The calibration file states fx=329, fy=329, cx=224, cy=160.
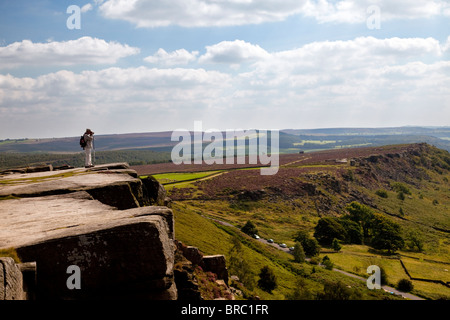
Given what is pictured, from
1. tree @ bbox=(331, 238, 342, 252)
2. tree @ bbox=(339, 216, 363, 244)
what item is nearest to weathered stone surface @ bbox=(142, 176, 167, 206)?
tree @ bbox=(331, 238, 342, 252)

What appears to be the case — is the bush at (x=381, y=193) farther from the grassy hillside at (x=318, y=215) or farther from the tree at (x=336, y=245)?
the tree at (x=336, y=245)

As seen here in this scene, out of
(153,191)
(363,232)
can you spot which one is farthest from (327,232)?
(153,191)

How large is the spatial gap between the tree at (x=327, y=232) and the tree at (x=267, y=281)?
1871 inches

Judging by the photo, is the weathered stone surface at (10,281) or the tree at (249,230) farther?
the tree at (249,230)

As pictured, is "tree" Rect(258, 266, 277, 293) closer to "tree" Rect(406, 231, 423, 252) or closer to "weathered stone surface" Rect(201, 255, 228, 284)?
"weathered stone surface" Rect(201, 255, 228, 284)

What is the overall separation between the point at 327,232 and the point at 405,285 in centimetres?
3379

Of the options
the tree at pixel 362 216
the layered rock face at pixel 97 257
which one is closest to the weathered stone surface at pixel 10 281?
the layered rock face at pixel 97 257

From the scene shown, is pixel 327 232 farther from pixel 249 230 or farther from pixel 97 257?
pixel 97 257

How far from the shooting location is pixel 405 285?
227 feet

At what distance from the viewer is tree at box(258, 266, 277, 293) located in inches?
2212

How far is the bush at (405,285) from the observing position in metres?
69.1

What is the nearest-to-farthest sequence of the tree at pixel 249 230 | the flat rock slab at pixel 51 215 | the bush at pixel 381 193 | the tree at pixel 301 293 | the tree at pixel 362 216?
1. the flat rock slab at pixel 51 215
2. the tree at pixel 301 293
3. the tree at pixel 249 230
4. the tree at pixel 362 216
5. the bush at pixel 381 193
